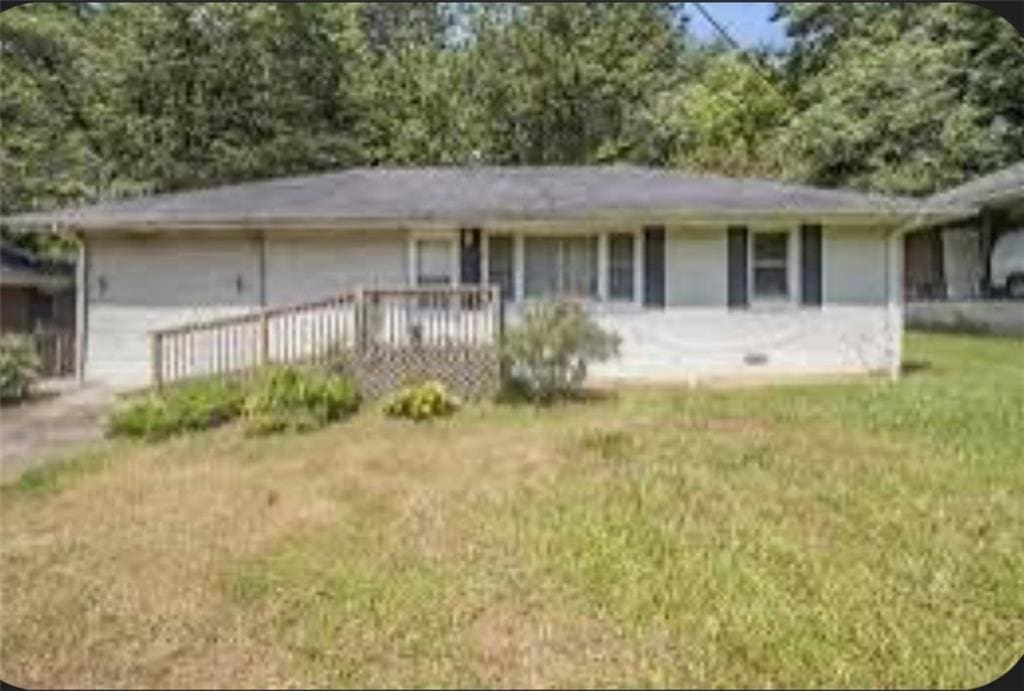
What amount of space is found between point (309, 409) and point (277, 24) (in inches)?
216

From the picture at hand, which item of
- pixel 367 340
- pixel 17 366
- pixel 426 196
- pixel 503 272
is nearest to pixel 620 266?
pixel 503 272

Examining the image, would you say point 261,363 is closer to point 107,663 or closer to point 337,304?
point 337,304

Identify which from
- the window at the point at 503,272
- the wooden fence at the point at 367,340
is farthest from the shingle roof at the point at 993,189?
the window at the point at 503,272

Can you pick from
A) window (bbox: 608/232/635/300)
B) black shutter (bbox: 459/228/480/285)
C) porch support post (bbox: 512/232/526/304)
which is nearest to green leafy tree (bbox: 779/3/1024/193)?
window (bbox: 608/232/635/300)

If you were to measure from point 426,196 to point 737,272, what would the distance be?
1659 centimetres

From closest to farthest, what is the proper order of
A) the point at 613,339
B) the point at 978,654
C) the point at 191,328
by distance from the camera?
1. the point at 978,654
2. the point at 191,328
3. the point at 613,339

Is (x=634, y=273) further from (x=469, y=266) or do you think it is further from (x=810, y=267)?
(x=810, y=267)

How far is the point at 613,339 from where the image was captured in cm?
1524

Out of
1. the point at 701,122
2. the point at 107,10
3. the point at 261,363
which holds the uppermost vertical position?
the point at 107,10

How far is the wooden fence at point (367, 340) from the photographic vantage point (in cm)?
625

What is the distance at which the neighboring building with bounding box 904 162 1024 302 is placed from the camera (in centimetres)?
321

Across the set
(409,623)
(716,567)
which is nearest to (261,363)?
(716,567)

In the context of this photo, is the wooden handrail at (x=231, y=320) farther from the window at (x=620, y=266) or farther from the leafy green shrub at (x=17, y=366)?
the window at (x=620, y=266)

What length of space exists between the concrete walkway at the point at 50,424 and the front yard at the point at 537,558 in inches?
5.0
